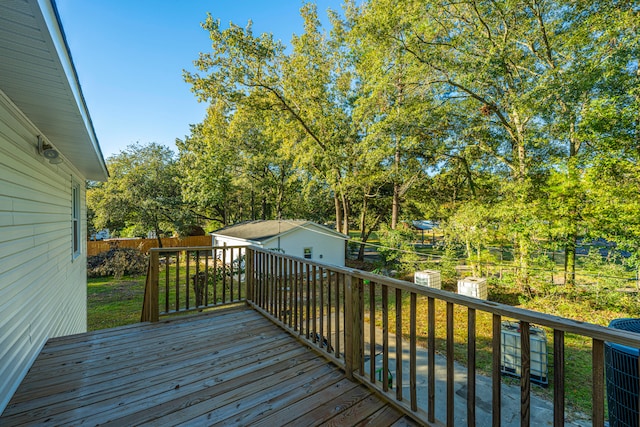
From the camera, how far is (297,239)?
46.5 feet

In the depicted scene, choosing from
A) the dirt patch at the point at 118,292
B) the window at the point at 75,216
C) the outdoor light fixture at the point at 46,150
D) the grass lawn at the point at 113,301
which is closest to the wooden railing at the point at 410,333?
the outdoor light fixture at the point at 46,150

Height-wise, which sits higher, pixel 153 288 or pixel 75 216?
pixel 75 216

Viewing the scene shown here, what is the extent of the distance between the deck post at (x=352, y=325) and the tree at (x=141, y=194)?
17350 millimetres

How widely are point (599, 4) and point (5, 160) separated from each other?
11.5 meters

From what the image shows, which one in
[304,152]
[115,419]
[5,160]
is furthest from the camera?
[304,152]

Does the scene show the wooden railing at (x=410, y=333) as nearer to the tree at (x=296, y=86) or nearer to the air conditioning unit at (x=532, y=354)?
the air conditioning unit at (x=532, y=354)

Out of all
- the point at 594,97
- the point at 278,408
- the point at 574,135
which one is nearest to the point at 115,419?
the point at 278,408

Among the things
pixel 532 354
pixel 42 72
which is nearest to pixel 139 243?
pixel 42 72

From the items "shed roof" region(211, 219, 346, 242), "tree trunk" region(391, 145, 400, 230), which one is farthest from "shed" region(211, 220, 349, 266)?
"tree trunk" region(391, 145, 400, 230)

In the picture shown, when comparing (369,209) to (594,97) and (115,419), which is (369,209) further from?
(115,419)

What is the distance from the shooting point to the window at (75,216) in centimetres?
526

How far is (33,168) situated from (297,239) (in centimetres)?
1146

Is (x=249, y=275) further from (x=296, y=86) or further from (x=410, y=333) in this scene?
(x=296, y=86)

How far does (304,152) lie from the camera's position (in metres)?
14.5
